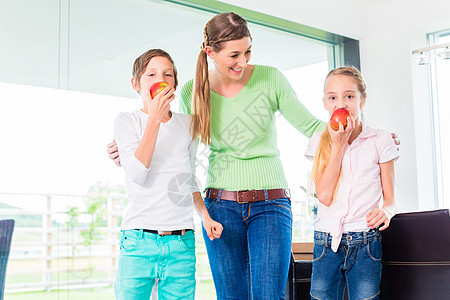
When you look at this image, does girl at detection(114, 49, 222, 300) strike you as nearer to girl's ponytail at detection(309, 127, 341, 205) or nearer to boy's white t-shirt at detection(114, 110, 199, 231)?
boy's white t-shirt at detection(114, 110, 199, 231)

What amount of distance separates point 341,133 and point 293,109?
21cm

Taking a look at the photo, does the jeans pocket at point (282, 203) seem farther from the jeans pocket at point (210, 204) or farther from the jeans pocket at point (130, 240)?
the jeans pocket at point (130, 240)

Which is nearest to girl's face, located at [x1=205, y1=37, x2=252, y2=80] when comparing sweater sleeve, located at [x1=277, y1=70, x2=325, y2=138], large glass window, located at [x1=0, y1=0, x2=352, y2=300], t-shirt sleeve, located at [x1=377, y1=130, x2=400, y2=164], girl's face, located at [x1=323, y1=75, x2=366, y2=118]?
sweater sleeve, located at [x1=277, y1=70, x2=325, y2=138]

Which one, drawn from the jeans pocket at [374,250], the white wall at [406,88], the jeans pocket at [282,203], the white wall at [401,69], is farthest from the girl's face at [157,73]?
the white wall at [406,88]

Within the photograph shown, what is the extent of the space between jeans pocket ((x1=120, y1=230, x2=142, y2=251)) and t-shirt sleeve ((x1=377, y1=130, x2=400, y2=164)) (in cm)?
83

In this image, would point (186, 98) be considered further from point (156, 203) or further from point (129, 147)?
point (156, 203)

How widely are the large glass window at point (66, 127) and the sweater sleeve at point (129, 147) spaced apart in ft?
3.04

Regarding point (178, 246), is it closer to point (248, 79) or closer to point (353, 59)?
point (248, 79)

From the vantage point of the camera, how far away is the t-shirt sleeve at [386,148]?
1.74m

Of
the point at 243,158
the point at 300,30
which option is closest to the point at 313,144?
the point at 243,158

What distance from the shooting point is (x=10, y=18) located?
7.75 ft

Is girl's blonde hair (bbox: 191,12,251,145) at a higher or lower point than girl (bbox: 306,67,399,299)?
higher

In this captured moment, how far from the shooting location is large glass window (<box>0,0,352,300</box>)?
7.70 feet

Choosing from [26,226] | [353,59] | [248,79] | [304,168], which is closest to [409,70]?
[353,59]
